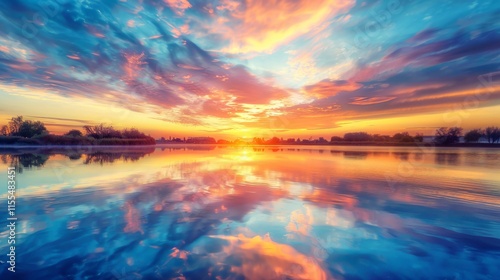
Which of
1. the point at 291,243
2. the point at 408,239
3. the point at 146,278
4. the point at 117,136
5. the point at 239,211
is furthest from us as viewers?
the point at 117,136

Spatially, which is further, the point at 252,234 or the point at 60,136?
the point at 60,136

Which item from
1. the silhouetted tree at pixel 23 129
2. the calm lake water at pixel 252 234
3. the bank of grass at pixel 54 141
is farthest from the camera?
the silhouetted tree at pixel 23 129

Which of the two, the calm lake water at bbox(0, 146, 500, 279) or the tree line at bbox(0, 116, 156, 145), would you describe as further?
the tree line at bbox(0, 116, 156, 145)

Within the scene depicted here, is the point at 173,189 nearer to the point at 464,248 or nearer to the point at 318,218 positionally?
the point at 318,218

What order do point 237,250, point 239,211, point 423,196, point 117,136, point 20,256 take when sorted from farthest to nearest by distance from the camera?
point 117,136, point 423,196, point 239,211, point 237,250, point 20,256

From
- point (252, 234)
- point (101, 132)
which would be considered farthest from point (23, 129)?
point (252, 234)

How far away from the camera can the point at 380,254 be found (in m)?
4.66

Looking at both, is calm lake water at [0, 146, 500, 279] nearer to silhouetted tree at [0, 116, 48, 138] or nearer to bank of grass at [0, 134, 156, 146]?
bank of grass at [0, 134, 156, 146]

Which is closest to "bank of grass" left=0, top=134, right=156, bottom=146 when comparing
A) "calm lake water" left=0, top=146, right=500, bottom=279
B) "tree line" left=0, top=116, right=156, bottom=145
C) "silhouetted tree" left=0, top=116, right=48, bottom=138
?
"tree line" left=0, top=116, right=156, bottom=145

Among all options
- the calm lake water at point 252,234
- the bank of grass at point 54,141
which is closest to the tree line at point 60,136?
the bank of grass at point 54,141

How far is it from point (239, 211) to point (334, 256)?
11.9ft

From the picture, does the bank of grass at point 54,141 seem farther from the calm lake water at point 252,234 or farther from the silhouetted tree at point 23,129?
the calm lake water at point 252,234

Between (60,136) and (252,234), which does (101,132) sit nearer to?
(60,136)

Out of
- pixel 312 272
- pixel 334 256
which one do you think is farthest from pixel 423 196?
pixel 312 272
